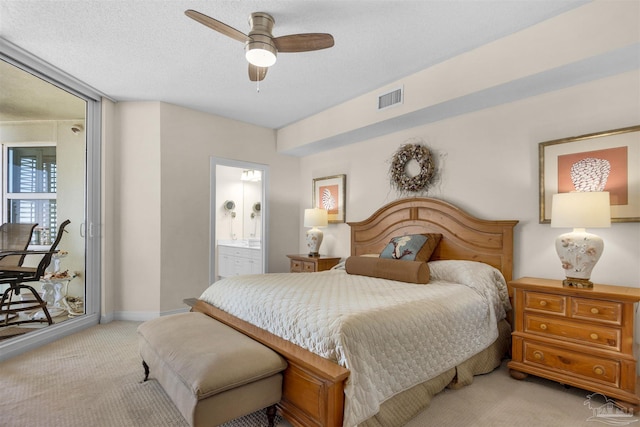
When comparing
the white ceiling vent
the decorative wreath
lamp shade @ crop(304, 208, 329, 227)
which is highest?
the white ceiling vent

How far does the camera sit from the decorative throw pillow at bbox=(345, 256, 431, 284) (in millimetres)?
2662

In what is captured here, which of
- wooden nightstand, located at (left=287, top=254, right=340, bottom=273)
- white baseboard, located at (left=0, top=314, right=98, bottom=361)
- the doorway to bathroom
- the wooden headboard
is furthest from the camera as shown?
A: the doorway to bathroom

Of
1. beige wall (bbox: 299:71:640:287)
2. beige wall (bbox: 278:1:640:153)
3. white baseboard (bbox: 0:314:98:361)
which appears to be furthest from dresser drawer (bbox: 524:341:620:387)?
white baseboard (bbox: 0:314:98:361)

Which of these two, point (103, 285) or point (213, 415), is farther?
point (103, 285)

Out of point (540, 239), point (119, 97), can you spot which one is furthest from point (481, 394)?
point (119, 97)

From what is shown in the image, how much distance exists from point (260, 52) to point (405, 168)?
2.18 m

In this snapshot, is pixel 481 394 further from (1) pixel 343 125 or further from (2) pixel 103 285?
(2) pixel 103 285

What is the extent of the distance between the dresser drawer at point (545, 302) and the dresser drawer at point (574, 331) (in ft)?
0.19

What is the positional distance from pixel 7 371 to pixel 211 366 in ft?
7.23

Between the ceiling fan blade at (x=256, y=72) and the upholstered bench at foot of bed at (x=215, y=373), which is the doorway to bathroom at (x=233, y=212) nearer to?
the ceiling fan blade at (x=256, y=72)

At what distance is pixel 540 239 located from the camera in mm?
2758

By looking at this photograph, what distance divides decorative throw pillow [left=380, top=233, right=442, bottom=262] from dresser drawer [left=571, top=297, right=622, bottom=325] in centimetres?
116

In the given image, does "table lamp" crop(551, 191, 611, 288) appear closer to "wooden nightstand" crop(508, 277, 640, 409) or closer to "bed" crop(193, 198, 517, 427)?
"wooden nightstand" crop(508, 277, 640, 409)

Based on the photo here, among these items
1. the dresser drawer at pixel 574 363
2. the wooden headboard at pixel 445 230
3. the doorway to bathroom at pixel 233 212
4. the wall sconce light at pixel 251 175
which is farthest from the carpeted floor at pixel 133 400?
the wall sconce light at pixel 251 175
